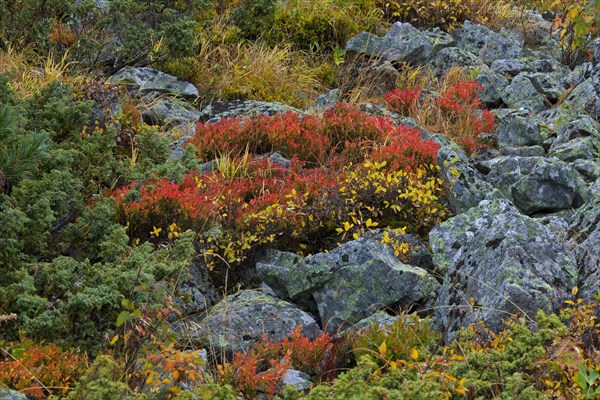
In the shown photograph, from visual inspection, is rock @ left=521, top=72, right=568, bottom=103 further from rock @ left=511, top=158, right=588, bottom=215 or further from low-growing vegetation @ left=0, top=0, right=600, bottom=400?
rock @ left=511, top=158, right=588, bottom=215

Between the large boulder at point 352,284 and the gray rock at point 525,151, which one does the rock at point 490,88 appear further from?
the large boulder at point 352,284

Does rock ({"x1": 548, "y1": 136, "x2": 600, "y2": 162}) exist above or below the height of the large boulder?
above

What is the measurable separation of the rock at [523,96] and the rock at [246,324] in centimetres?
524

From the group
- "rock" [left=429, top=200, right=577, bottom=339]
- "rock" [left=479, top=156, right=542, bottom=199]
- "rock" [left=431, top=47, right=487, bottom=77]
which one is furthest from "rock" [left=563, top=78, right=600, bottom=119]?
"rock" [left=429, top=200, right=577, bottom=339]

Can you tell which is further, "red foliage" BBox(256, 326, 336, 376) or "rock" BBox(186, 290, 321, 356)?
"rock" BBox(186, 290, 321, 356)

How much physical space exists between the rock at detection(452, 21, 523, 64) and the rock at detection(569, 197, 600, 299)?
6.08 meters

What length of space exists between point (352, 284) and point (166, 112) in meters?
4.10

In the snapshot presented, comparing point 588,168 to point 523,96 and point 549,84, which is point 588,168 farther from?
point 549,84

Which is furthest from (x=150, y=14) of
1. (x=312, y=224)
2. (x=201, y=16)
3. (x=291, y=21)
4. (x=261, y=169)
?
(x=312, y=224)

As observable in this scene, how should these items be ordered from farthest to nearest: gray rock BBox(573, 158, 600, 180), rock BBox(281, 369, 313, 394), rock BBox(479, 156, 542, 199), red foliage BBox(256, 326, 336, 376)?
gray rock BBox(573, 158, 600, 180)
rock BBox(479, 156, 542, 199)
red foliage BBox(256, 326, 336, 376)
rock BBox(281, 369, 313, 394)

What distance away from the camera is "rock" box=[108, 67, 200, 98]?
30.7 feet

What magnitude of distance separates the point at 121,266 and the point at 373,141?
344 cm

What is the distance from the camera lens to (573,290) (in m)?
4.63

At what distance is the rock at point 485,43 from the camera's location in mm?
11609
